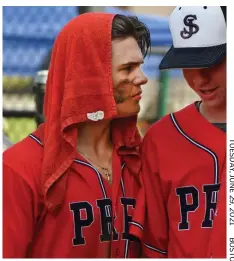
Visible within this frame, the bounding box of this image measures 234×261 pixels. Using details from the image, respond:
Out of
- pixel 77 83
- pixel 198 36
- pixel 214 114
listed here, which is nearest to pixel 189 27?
pixel 198 36

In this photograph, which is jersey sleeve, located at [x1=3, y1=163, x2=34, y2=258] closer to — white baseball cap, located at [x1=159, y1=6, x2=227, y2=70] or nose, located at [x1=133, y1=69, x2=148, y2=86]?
nose, located at [x1=133, y1=69, x2=148, y2=86]

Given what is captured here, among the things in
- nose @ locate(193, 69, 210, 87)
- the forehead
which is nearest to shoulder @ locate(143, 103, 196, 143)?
nose @ locate(193, 69, 210, 87)

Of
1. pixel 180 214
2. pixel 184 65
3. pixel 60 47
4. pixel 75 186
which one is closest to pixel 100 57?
pixel 60 47

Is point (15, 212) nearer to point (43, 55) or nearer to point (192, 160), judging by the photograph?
point (192, 160)

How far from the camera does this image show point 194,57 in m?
1.61

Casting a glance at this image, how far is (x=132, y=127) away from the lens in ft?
5.71

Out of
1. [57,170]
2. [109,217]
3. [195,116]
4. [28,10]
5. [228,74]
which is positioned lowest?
[109,217]

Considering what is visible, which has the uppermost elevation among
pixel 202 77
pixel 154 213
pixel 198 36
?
pixel 198 36

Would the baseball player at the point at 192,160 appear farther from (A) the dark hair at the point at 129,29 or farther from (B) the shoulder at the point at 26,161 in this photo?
Result: (B) the shoulder at the point at 26,161

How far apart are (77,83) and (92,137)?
179mm

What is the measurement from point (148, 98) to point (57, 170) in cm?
272

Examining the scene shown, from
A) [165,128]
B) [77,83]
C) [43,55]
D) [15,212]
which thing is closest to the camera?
[15,212]

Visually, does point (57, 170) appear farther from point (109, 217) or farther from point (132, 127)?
point (132, 127)

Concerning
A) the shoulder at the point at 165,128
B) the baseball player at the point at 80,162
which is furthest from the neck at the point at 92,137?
the shoulder at the point at 165,128
